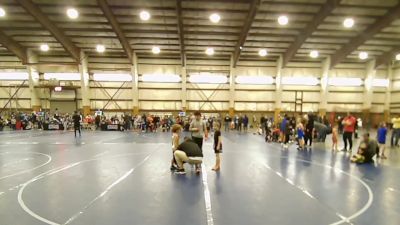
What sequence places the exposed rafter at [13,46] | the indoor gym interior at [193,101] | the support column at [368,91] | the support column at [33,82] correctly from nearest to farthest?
the indoor gym interior at [193,101] → the exposed rafter at [13,46] → the support column at [33,82] → the support column at [368,91]

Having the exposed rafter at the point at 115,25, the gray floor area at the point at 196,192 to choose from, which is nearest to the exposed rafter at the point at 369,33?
the gray floor area at the point at 196,192

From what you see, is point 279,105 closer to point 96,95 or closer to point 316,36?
point 316,36

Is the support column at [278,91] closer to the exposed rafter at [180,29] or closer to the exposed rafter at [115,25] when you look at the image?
the exposed rafter at [180,29]

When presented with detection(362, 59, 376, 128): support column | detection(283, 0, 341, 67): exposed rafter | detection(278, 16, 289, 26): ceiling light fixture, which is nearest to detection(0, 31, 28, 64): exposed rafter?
detection(278, 16, 289, 26): ceiling light fixture

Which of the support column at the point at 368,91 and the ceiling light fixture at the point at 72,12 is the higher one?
the ceiling light fixture at the point at 72,12

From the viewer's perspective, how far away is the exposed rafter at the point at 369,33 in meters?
19.6

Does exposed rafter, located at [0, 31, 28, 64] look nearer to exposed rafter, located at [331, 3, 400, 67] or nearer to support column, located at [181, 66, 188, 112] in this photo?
support column, located at [181, 66, 188, 112]

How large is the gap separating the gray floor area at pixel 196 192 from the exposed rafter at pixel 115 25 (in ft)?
43.5

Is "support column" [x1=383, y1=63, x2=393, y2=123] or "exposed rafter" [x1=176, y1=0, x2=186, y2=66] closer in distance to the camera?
"exposed rafter" [x1=176, y1=0, x2=186, y2=66]

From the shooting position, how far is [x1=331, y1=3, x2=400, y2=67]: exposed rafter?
19.6 meters

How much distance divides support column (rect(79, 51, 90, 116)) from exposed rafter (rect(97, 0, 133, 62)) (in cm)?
511

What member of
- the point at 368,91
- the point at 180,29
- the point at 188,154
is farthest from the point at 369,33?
the point at 188,154

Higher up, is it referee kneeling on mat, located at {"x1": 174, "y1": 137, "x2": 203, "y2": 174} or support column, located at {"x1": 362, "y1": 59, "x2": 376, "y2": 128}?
support column, located at {"x1": 362, "y1": 59, "x2": 376, "y2": 128}

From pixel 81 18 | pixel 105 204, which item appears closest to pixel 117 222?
pixel 105 204
